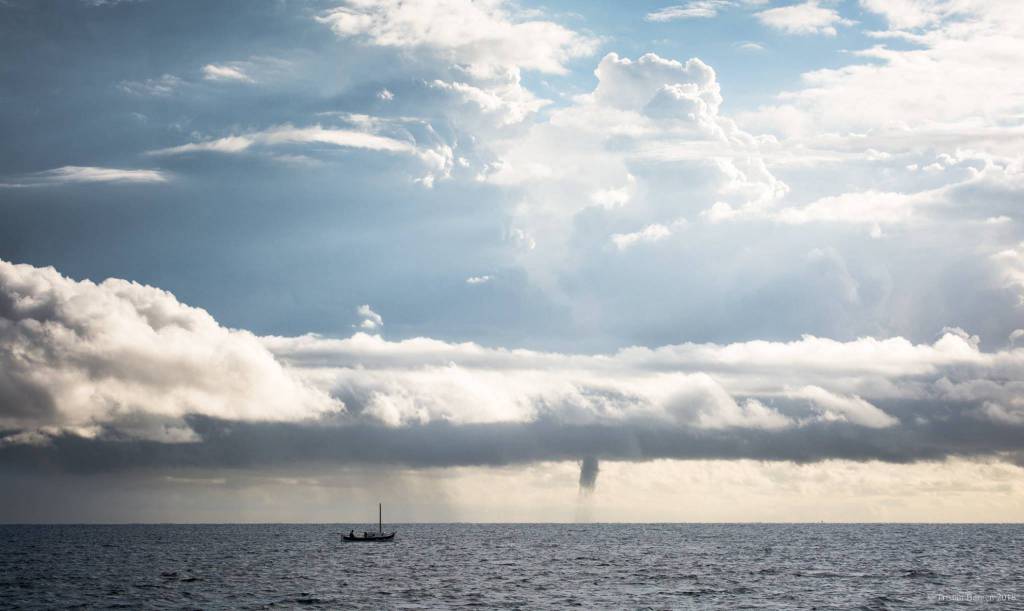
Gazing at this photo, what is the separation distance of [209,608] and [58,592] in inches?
1306

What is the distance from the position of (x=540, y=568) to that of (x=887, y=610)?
70688mm

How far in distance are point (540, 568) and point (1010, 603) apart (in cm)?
7510

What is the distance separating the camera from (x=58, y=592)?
403ft

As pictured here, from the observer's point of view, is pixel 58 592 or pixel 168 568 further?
pixel 168 568

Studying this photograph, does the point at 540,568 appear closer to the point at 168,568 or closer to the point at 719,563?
the point at 719,563

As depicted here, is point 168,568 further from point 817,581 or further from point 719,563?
point 817,581

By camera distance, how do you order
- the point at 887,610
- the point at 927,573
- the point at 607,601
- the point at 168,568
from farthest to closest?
the point at 168,568
the point at 927,573
the point at 607,601
the point at 887,610

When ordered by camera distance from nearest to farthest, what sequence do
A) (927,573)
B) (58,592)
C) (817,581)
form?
(58,592)
(817,581)
(927,573)

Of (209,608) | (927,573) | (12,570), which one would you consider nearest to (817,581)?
(927,573)

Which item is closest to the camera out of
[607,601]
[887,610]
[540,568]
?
[887,610]

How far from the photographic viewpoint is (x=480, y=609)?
321 feet

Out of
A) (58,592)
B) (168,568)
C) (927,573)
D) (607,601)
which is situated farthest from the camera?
(168,568)

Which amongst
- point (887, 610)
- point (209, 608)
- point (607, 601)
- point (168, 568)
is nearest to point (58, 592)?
point (209, 608)

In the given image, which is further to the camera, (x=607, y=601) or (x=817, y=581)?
(x=817, y=581)
